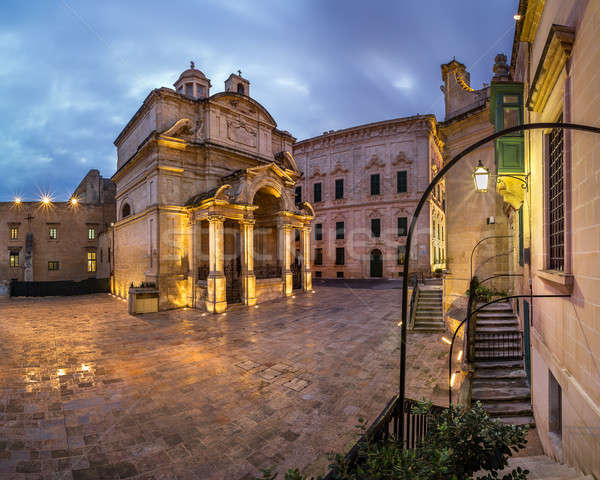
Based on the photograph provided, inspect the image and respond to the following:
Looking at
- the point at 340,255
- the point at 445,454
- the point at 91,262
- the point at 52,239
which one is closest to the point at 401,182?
the point at 340,255

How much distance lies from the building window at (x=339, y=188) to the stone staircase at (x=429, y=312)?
1809 cm

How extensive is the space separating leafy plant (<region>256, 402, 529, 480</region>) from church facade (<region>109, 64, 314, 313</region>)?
12.4 meters

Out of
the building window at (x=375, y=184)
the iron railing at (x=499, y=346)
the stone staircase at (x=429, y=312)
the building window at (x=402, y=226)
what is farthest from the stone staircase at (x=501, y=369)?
the building window at (x=375, y=184)

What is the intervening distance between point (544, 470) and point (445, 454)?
3143mm

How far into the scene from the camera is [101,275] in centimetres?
2938

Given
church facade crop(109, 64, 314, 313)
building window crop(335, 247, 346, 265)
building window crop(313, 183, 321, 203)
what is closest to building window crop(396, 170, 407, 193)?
building window crop(335, 247, 346, 265)

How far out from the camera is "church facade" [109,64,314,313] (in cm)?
1525

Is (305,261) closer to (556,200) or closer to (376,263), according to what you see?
(376,263)

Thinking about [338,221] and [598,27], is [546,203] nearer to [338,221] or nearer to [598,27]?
[598,27]

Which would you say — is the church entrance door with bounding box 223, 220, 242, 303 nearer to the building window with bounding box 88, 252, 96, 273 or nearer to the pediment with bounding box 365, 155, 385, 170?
the pediment with bounding box 365, 155, 385, 170

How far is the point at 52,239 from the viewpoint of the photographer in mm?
28891

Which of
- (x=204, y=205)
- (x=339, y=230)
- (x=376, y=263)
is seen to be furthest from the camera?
(x=339, y=230)

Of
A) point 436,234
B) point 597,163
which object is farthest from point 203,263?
point 436,234

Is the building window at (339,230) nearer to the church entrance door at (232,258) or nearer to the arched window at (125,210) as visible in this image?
the church entrance door at (232,258)
